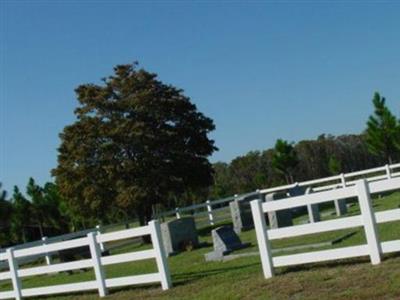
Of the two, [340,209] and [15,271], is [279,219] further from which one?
[15,271]

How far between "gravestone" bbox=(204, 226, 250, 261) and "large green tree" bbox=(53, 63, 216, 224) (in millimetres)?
13224

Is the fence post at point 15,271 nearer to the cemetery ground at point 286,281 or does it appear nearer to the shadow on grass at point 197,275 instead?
the cemetery ground at point 286,281

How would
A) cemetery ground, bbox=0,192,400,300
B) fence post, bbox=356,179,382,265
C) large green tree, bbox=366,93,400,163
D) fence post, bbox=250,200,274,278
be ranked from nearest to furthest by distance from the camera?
cemetery ground, bbox=0,192,400,300 < fence post, bbox=356,179,382,265 < fence post, bbox=250,200,274,278 < large green tree, bbox=366,93,400,163

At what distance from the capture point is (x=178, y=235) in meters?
20.4

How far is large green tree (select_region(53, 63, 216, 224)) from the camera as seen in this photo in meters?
29.3

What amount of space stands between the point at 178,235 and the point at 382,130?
96.8 feet

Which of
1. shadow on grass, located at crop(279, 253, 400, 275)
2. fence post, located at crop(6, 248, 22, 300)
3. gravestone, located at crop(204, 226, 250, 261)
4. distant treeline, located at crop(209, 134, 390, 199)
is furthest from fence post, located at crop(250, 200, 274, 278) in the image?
distant treeline, located at crop(209, 134, 390, 199)

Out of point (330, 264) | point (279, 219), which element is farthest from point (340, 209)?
point (330, 264)

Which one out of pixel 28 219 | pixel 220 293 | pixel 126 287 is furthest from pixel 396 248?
pixel 28 219

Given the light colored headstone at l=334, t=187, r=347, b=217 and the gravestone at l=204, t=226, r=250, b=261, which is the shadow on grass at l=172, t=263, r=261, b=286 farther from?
the light colored headstone at l=334, t=187, r=347, b=217

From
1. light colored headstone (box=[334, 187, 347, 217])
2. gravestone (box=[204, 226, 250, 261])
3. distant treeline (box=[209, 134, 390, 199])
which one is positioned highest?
distant treeline (box=[209, 134, 390, 199])

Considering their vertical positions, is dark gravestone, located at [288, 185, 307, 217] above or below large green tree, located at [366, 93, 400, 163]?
below

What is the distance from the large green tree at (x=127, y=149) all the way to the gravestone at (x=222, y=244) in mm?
13224

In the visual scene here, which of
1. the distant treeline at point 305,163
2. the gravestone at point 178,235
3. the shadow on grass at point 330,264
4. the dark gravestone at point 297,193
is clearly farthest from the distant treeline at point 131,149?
the distant treeline at point 305,163
